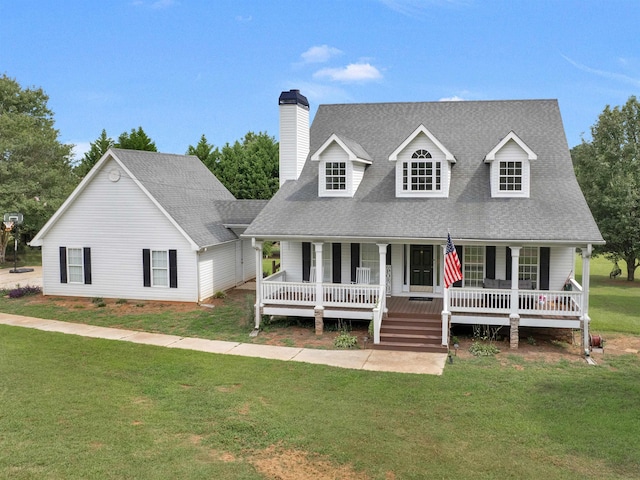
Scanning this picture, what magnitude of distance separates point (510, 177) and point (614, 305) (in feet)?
32.8

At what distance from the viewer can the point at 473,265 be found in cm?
2064

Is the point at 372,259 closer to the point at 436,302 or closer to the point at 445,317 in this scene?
the point at 436,302

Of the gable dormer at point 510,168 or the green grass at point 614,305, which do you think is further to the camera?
the green grass at point 614,305

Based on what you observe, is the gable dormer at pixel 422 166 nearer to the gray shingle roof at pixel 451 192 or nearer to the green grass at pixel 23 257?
the gray shingle roof at pixel 451 192

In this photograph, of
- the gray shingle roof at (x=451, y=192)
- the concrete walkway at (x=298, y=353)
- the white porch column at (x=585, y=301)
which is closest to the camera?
the concrete walkway at (x=298, y=353)

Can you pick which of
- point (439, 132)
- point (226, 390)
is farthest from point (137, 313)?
point (439, 132)

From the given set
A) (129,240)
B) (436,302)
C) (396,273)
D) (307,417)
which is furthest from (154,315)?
(307,417)

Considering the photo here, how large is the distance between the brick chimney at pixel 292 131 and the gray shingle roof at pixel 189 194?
4.84m

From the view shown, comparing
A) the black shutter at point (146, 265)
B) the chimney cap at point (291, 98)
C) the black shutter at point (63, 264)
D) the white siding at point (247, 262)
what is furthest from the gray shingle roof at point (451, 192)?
the black shutter at point (63, 264)

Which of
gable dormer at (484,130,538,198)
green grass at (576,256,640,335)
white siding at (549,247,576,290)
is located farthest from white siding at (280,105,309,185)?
green grass at (576,256,640,335)

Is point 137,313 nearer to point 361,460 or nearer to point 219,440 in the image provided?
point 219,440

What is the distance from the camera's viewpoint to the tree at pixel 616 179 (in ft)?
111

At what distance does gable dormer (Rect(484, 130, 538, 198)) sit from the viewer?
20188mm

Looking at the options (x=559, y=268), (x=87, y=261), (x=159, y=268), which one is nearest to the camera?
(x=559, y=268)
